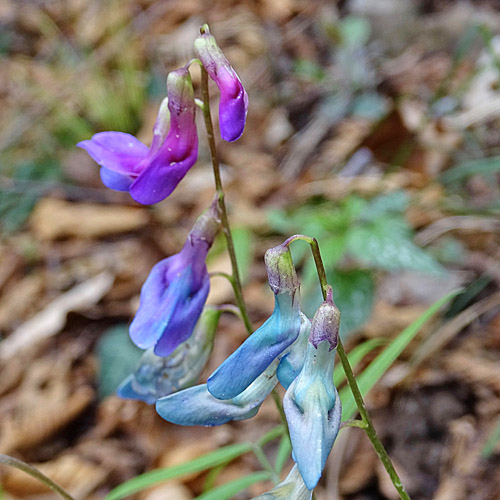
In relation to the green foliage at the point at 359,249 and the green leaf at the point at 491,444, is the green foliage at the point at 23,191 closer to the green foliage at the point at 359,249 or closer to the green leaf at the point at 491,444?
the green foliage at the point at 359,249

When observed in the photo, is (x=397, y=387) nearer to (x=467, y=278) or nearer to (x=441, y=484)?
(x=441, y=484)

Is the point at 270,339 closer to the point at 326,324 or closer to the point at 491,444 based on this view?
the point at 326,324

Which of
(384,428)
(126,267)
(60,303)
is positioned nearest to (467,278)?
(384,428)

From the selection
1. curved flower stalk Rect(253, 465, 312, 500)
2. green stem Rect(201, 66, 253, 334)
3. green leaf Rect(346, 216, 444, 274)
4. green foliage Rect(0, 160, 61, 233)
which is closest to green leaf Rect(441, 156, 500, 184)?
green leaf Rect(346, 216, 444, 274)

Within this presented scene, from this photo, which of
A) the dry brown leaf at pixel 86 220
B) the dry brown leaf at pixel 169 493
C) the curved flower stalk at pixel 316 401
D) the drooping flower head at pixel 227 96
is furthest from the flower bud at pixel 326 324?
the dry brown leaf at pixel 86 220

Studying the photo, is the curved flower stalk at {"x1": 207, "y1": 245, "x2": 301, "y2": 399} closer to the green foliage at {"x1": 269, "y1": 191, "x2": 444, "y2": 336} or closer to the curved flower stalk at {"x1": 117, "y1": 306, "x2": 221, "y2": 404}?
the curved flower stalk at {"x1": 117, "y1": 306, "x2": 221, "y2": 404}

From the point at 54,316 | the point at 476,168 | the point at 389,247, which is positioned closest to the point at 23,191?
the point at 54,316
